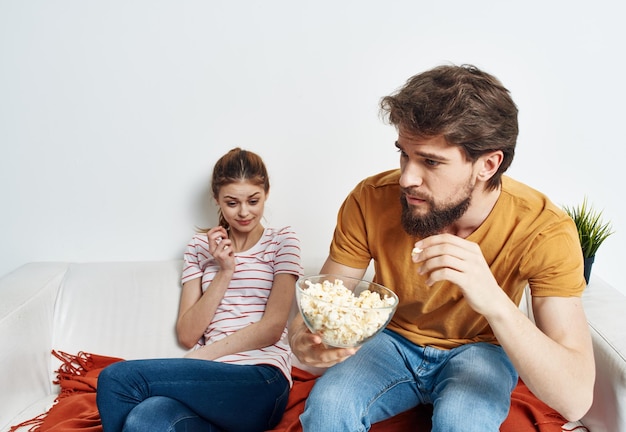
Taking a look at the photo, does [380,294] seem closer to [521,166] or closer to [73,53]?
[521,166]

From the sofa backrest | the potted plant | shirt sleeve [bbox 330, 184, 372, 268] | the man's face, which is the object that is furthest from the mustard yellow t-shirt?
the sofa backrest

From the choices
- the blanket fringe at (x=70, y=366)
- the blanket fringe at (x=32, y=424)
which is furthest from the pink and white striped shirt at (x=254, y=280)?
the blanket fringe at (x=32, y=424)

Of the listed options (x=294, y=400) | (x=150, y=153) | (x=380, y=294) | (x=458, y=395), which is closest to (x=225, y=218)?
(x=150, y=153)

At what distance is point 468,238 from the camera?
1427mm

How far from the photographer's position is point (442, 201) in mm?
1338

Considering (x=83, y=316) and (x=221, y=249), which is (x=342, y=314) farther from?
(x=83, y=316)

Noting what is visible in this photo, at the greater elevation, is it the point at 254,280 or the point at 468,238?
the point at 468,238

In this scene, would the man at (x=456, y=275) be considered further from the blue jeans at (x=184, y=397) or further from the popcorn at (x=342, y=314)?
the blue jeans at (x=184, y=397)

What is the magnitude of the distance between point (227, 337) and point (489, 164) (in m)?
0.85

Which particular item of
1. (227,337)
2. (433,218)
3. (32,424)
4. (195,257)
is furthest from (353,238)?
(32,424)

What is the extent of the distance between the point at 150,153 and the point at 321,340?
114cm

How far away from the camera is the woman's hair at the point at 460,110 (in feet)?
4.17

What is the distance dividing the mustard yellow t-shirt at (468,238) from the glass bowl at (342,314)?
0.89 ft

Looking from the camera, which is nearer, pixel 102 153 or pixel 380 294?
pixel 380 294
